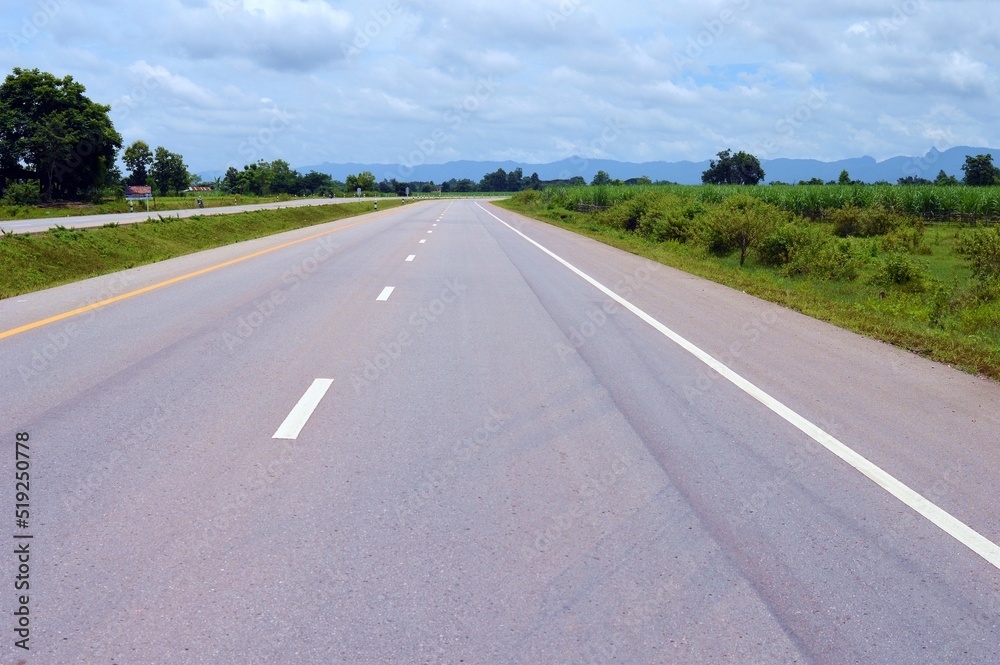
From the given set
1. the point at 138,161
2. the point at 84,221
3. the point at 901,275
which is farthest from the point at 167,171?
the point at 901,275

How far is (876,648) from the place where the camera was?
3520mm

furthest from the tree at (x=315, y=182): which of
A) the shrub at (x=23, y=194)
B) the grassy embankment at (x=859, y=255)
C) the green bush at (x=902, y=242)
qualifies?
the green bush at (x=902, y=242)

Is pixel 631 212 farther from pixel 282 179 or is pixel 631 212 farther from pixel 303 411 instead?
pixel 282 179

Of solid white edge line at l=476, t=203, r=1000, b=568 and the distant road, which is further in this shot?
the distant road

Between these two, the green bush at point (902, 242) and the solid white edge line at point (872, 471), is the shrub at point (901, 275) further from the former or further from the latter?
the solid white edge line at point (872, 471)

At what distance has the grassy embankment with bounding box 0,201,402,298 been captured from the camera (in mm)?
17344

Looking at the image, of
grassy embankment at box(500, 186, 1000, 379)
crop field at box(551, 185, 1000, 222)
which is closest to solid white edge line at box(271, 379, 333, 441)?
grassy embankment at box(500, 186, 1000, 379)

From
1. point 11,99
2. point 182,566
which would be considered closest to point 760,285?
point 182,566

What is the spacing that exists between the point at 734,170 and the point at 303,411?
14588 centimetres

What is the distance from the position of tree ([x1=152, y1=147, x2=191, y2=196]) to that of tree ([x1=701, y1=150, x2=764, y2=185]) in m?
84.6

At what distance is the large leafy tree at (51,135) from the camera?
62.9m

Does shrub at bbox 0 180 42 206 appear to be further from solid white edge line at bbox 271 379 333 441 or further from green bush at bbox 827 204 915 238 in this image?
solid white edge line at bbox 271 379 333 441

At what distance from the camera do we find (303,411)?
6859 millimetres

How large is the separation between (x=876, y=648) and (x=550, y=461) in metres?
2.66
